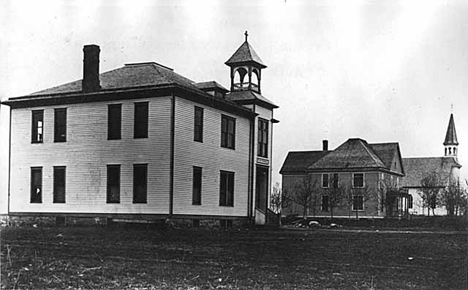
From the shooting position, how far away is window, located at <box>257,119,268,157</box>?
37.0m

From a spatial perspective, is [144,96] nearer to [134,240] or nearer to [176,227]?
[176,227]

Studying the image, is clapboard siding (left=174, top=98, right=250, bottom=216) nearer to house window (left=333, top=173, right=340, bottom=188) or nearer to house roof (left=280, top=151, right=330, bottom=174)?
house window (left=333, top=173, right=340, bottom=188)

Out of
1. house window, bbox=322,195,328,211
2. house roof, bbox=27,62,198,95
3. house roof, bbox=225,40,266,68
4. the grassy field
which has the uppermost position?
house roof, bbox=225,40,266,68

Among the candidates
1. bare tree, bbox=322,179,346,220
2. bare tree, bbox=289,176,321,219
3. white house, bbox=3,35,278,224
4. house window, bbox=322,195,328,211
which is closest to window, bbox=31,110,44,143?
white house, bbox=3,35,278,224

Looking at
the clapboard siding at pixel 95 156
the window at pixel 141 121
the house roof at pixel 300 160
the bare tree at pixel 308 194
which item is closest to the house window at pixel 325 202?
the bare tree at pixel 308 194

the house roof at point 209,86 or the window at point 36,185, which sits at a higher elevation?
the house roof at point 209,86

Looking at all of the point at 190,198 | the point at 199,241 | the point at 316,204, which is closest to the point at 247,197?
the point at 190,198

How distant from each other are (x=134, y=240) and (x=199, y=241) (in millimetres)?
2172

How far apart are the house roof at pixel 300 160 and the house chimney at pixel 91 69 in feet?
163

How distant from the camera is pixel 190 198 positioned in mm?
29188

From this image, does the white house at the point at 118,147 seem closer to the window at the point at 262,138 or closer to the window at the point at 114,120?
the window at the point at 114,120

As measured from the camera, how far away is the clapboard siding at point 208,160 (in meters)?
28.2

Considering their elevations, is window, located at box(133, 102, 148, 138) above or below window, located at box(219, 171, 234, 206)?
above

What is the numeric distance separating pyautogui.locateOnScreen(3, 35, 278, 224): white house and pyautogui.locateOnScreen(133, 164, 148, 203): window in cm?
4
